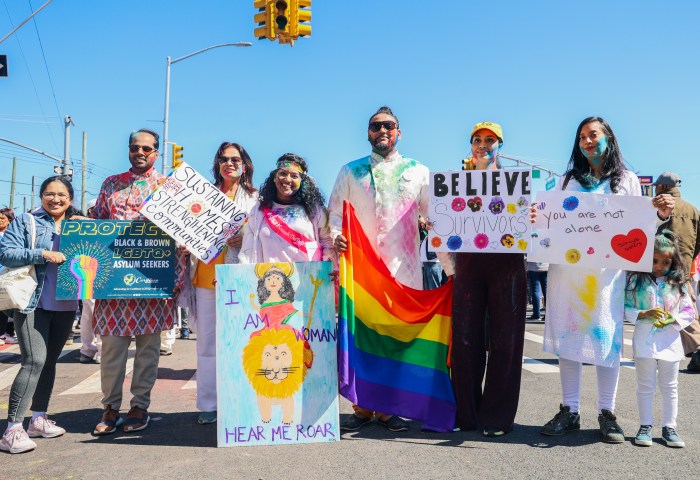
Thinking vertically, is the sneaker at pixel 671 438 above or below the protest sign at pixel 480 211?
below

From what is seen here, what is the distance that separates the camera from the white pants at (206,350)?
16.5 ft

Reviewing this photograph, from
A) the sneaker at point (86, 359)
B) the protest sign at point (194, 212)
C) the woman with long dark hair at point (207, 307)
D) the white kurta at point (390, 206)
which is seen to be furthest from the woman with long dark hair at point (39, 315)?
the sneaker at point (86, 359)

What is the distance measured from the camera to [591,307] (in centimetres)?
450

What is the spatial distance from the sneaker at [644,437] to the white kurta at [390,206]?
180cm

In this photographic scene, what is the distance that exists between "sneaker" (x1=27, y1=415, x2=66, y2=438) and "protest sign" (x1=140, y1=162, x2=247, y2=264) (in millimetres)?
1611

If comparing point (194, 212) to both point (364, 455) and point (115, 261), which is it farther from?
point (364, 455)

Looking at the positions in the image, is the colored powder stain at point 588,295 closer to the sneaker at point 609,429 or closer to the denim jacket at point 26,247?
the sneaker at point 609,429

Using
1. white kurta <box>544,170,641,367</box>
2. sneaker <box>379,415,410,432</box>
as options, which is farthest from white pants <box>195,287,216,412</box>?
white kurta <box>544,170,641,367</box>

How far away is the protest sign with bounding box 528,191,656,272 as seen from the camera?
4422 mm

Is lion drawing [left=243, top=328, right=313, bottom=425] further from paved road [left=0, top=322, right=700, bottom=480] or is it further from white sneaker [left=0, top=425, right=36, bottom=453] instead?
white sneaker [left=0, top=425, right=36, bottom=453]

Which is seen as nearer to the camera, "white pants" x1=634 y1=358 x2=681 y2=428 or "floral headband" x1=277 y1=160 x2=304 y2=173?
"white pants" x1=634 y1=358 x2=681 y2=428

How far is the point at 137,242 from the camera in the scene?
15.9 ft

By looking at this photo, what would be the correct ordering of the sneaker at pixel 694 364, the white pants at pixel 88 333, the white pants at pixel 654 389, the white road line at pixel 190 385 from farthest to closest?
the white pants at pixel 88 333 → the sneaker at pixel 694 364 → the white road line at pixel 190 385 → the white pants at pixel 654 389

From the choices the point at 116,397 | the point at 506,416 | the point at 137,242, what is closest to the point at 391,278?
→ the point at 506,416
